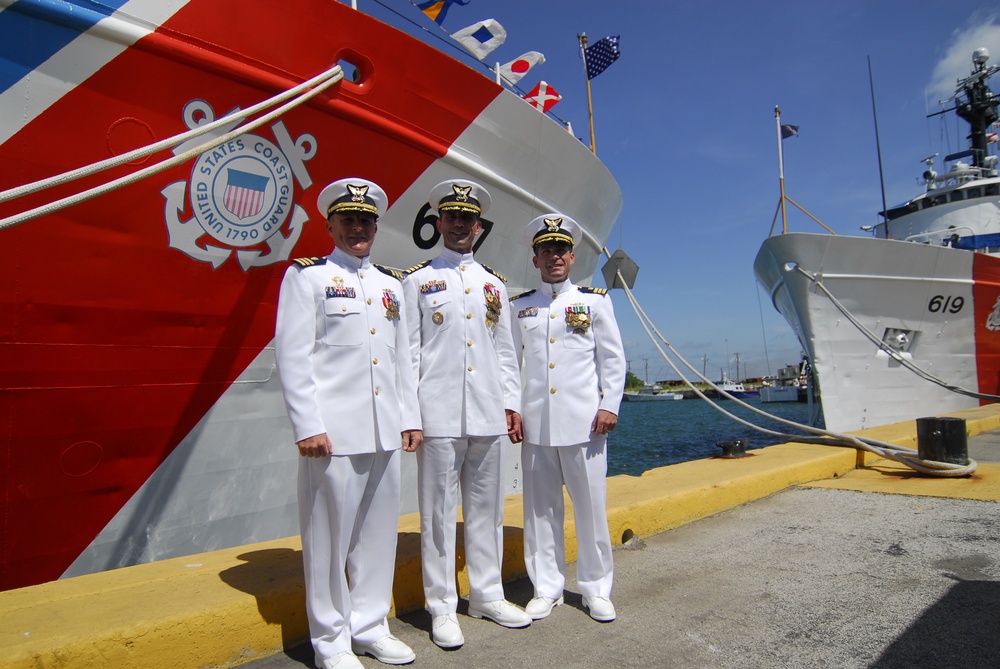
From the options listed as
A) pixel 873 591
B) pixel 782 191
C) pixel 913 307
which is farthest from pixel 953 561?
pixel 913 307

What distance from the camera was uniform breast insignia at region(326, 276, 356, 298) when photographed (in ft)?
7.47

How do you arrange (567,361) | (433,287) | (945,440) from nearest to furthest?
(433,287) < (567,361) < (945,440)

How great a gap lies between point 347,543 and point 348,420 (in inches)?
16.4

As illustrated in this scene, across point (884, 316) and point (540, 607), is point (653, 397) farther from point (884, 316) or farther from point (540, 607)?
point (540, 607)

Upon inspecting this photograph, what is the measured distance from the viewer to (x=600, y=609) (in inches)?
99.1


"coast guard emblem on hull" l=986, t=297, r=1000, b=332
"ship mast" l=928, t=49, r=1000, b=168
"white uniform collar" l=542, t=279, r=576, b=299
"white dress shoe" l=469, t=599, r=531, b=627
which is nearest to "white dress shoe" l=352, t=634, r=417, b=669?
"white dress shoe" l=469, t=599, r=531, b=627

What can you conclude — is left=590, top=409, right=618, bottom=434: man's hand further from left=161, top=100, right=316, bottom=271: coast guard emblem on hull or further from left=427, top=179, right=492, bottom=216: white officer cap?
left=161, top=100, right=316, bottom=271: coast guard emblem on hull

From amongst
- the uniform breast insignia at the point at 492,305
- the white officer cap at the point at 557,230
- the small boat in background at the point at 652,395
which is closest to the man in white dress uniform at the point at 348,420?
the uniform breast insignia at the point at 492,305

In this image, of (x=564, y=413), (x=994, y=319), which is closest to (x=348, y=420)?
(x=564, y=413)

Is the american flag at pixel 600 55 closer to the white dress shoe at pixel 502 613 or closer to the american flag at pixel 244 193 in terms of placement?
the american flag at pixel 244 193

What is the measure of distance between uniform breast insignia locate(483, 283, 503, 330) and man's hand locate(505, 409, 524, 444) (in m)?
0.39

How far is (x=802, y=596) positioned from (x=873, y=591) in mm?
304

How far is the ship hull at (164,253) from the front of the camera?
2.83 m

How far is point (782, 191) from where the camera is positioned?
9164mm
